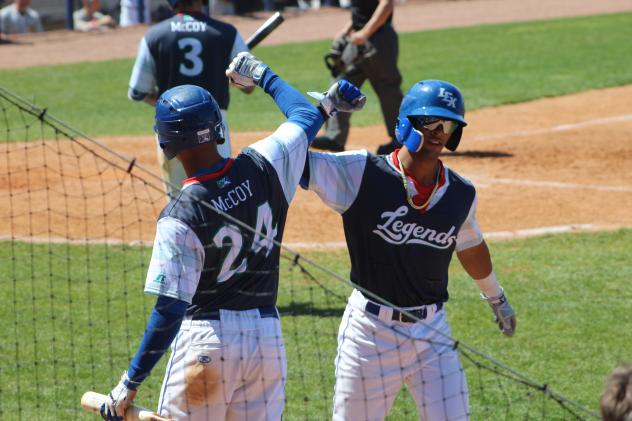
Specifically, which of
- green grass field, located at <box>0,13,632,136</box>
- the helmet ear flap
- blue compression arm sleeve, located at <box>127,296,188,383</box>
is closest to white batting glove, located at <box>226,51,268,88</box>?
the helmet ear flap

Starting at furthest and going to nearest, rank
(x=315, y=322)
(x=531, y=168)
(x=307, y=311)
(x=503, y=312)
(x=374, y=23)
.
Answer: (x=531, y=168), (x=374, y=23), (x=307, y=311), (x=315, y=322), (x=503, y=312)

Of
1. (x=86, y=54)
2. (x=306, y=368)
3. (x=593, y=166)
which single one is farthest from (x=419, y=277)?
(x=86, y=54)

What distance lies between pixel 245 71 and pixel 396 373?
4.49 ft

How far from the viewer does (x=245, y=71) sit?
4566 mm

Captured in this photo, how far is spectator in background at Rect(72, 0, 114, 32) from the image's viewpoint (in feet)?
74.4

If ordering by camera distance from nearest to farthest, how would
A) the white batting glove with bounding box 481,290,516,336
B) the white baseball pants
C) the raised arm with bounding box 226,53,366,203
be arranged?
the raised arm with bounding box 226,53,366,203 → the white baseball pants → the white batting glove with bounding box 481,290,516,336

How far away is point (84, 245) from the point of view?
8.68 metres

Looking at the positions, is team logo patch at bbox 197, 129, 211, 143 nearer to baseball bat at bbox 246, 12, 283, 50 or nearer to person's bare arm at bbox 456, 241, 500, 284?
person's bare arm at bbox 456, 241, 500, 284

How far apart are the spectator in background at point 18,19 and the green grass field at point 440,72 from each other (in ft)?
8.74

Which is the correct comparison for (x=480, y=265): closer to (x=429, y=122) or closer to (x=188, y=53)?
(x=429, y=122)

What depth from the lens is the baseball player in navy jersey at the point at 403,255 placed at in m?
4.36

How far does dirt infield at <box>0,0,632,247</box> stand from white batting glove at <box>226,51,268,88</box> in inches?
167

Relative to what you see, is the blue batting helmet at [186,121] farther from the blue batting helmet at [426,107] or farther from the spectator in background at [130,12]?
the spectator in background at [130,12]

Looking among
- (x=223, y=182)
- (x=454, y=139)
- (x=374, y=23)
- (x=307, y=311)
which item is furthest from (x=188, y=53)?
(x=374, y=23)
